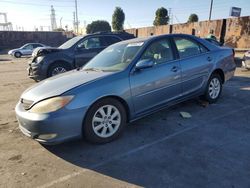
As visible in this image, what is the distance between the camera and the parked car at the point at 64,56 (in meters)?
8.91

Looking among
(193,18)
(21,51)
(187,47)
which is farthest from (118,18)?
(187,47)

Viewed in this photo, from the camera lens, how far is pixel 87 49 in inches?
369

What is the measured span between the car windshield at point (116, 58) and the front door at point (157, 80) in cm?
24

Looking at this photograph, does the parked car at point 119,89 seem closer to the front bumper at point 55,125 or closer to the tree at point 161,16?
the front bumper at point 55,125

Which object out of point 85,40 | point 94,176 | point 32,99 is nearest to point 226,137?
point 94,176

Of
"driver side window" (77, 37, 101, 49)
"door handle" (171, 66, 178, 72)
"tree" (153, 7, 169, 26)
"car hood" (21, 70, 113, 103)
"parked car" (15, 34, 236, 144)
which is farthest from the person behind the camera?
"tree" (153, 7, 169, 26)

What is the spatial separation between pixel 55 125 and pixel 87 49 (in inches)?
245

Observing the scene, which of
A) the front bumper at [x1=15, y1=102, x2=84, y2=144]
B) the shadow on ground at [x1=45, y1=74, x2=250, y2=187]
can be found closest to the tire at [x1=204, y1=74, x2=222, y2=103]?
the shadow on ground at [x1=45, y1=74, x2=250, y2=187]

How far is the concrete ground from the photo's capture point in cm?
307

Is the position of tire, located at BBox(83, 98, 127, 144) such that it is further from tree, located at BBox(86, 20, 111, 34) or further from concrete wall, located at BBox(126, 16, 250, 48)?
tree, located at BBox(86, 20, 111, 34)

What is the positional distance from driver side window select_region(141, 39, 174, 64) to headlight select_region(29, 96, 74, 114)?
1.60 metres

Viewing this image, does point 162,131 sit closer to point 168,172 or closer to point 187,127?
point 187,127

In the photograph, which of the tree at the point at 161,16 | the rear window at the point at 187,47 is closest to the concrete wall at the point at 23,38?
the tree at the point at 161,16

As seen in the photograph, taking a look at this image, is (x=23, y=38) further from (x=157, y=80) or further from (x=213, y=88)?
(x=157, y=80)
